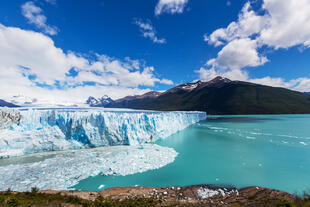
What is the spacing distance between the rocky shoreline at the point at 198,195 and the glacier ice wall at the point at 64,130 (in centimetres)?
833

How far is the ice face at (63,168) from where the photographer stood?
22.1 ft

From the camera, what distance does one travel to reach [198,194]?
5770 millimetres

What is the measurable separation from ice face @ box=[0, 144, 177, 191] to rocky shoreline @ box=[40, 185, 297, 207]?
160 cm

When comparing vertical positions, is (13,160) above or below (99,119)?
below

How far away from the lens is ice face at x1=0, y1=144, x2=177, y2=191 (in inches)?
266

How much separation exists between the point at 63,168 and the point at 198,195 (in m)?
8.63

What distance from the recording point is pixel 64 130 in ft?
43.3

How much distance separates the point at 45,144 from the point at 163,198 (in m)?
12.8

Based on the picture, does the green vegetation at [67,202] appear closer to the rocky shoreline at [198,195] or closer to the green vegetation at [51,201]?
the green vegetation at [51,201]

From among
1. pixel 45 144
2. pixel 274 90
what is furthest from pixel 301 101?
pixel 45 144

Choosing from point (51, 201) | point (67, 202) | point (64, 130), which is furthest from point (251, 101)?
point (51, 201)

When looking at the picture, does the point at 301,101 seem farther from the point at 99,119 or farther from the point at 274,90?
the point at 99,119

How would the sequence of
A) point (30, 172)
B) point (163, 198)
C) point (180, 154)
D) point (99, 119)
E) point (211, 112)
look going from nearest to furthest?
point (163, 198) → point (30, 172) → point (180, 154) → point (99, 119) → point (211, 112)

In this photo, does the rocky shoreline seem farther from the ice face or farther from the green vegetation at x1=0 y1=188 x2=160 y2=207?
the ice face
